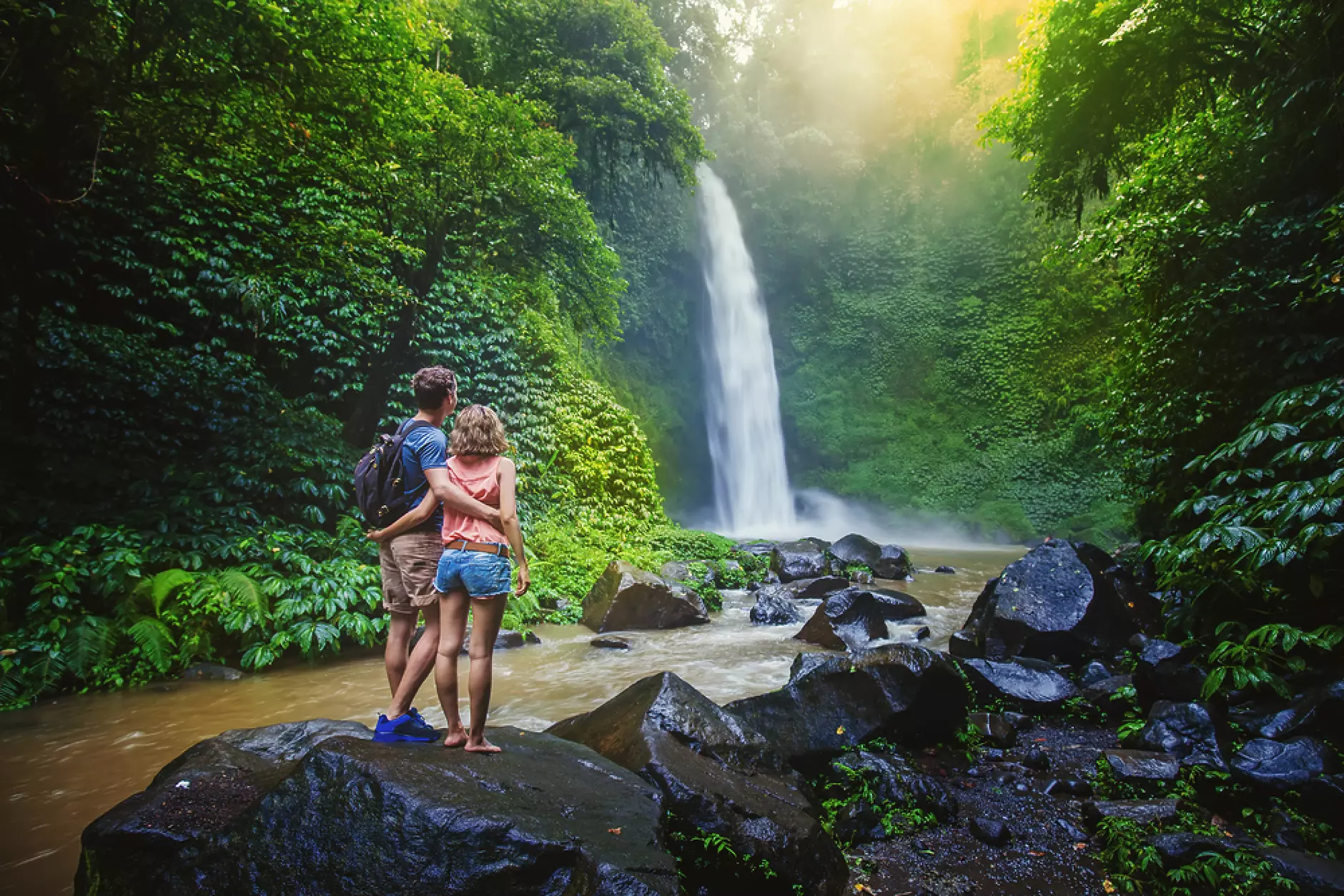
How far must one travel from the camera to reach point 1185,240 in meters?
5.84

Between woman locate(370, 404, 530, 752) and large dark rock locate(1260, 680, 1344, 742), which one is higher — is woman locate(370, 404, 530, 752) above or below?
above

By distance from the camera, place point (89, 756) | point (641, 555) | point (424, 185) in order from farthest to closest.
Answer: point (641, 555)
point (424, 185)
point (89, 756)

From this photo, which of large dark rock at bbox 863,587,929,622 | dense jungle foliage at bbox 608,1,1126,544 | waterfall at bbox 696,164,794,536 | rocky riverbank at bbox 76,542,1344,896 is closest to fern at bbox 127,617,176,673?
rocky riverbank at bbox 76,542,1344,896

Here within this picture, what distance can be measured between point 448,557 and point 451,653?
1.41ft

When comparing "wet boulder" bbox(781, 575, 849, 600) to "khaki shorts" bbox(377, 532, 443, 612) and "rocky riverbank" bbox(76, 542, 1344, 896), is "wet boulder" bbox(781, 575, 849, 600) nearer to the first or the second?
"rocky riverbank" bbox(76, 542, 1344, 896)

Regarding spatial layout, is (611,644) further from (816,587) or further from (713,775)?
(713,775)

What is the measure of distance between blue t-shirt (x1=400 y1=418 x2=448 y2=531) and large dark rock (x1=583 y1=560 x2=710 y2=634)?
5.02 meters

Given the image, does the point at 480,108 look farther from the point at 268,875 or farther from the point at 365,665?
the point at 268,875

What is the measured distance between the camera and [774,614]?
26.2 ft

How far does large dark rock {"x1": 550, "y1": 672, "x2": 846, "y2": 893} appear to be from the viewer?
2533mm

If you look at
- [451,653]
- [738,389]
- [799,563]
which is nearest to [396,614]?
[451,653]

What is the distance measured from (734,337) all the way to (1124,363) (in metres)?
16.1

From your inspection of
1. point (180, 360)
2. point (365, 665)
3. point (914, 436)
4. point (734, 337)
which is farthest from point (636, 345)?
point (365, 665)

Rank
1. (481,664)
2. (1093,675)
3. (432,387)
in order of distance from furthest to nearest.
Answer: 1. (1093,675)
2. (432,387)
3. (481,664)
